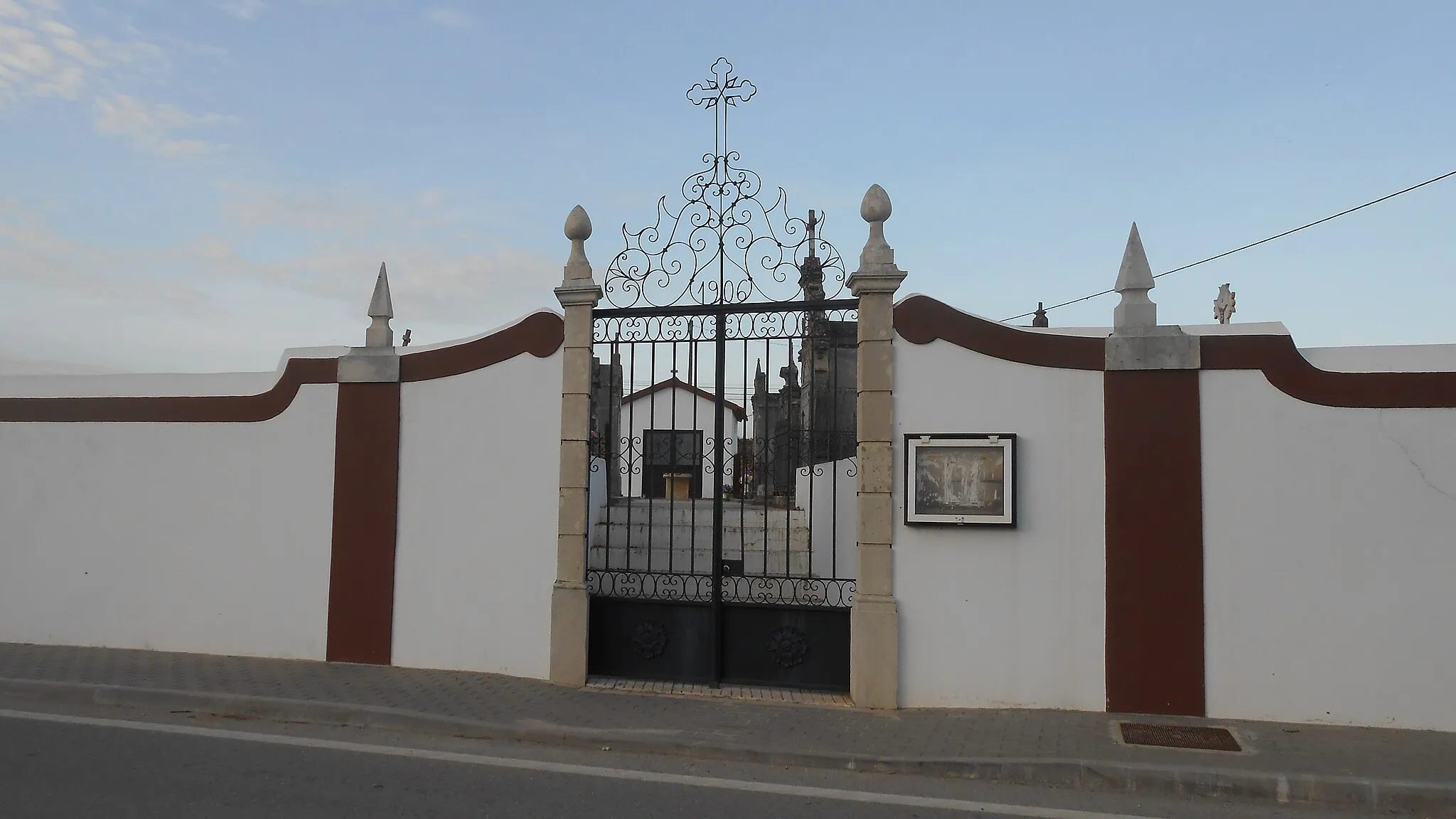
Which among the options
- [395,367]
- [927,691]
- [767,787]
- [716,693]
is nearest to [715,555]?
[716,693]

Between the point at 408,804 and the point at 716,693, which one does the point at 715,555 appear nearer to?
the point at 716,693

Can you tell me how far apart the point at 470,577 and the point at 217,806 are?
11.1 feet

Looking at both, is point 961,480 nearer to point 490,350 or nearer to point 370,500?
point 490,350

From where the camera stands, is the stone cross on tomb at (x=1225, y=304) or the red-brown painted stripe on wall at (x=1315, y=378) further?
the stone cross on tomb at (x=1225, y=304)

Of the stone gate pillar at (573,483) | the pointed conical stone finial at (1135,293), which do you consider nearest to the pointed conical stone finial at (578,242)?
the stone gate pillar at (573,483)

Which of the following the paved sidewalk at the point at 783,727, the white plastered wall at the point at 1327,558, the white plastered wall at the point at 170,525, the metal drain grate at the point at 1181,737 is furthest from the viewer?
the white plastered wall at the point at 170,525

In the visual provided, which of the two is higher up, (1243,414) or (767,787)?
(1243,414)

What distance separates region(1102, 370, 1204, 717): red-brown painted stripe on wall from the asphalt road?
1713 mm

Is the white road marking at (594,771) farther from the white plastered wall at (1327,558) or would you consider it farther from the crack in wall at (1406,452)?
the crack in wall at (1406,452)

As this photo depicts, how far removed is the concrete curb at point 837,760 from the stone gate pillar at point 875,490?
141 centimetres

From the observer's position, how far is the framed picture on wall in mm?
7512

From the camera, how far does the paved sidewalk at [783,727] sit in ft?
19.0

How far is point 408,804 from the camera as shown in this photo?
208 inches

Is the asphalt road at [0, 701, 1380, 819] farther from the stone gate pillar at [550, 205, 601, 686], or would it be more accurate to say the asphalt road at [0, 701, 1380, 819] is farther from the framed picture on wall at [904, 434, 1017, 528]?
the framed picture on wall at [904, 434, 1017, 528]
